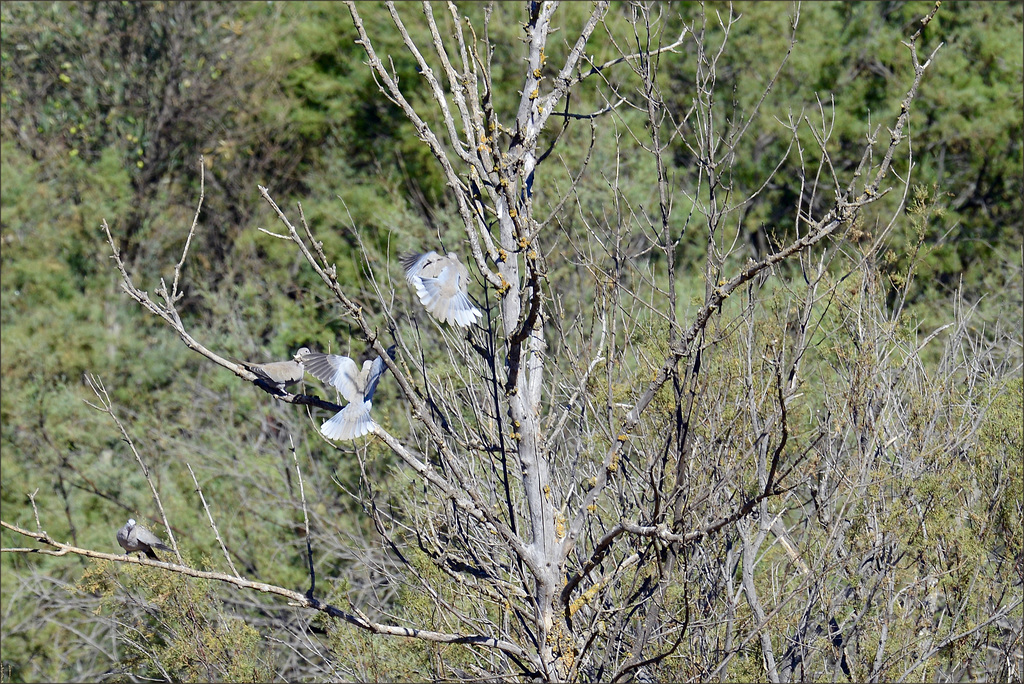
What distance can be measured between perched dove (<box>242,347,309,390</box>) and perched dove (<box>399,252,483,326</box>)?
0.60m

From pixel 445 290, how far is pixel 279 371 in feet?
2.93

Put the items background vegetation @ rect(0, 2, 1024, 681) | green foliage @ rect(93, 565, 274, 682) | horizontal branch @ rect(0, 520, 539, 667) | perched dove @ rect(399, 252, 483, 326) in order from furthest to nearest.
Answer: background vegetation @ rect(0, 2, 1024, 681), green foliage @ rect(93, 565, 274, 682), perched dove @ rect(399, 252, 483, 326), horizontal branch @ rect(0, 520, 539, 667)

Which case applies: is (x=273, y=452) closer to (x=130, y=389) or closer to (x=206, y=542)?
(x=206, y=542)

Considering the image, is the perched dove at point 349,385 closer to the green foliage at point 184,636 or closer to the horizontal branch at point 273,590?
the horizontal branch at point 273,590

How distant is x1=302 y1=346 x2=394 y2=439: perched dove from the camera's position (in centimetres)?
423

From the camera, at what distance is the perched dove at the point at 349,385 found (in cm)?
423

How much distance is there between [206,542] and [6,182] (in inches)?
284

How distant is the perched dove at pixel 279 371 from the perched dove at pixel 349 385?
0.05 m

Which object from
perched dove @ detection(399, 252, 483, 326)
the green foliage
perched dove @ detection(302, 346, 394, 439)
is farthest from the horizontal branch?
the green foliage

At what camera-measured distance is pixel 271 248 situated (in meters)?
15.8

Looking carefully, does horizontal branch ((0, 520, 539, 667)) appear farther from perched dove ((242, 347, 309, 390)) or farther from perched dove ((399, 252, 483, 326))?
perched dove ((399, 252, 483, 326))

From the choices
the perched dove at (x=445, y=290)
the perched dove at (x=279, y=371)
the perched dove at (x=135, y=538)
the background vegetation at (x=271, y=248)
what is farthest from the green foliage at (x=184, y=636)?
the perched dove at (x=445, y=290)

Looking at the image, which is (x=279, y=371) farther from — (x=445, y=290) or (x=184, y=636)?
(x=184, y=636)

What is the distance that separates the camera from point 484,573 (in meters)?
4.57
